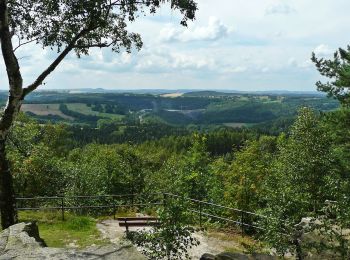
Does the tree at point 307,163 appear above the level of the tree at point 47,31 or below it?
below

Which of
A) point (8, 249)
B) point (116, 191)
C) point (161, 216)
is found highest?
point (161, 216)

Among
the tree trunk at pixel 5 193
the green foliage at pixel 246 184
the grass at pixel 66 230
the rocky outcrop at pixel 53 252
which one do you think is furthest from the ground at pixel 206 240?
the green foliage at pixel 246 184

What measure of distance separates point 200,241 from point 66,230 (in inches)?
228

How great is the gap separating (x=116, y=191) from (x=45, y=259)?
1450 inches

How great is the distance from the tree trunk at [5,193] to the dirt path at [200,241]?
4101mm

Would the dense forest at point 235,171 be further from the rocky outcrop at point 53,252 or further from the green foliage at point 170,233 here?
the rocky outcrop at point 53,252

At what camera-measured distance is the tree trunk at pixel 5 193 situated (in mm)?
14828

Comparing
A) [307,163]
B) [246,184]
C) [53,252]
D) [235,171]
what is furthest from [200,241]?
[235,171]

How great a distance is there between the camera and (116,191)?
4612 centimetres

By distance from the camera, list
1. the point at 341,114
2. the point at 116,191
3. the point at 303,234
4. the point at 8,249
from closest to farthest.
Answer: the point at 8,249, the point at 303,234, the point at 341,114, the point at 116,191

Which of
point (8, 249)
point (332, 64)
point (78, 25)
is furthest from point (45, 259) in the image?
point (332, 64)

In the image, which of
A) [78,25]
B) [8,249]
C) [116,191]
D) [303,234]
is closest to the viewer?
[8,249]

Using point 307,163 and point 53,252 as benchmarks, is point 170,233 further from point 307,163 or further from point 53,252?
point 307,163

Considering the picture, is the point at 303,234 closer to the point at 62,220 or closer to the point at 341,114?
the point at 62,220
